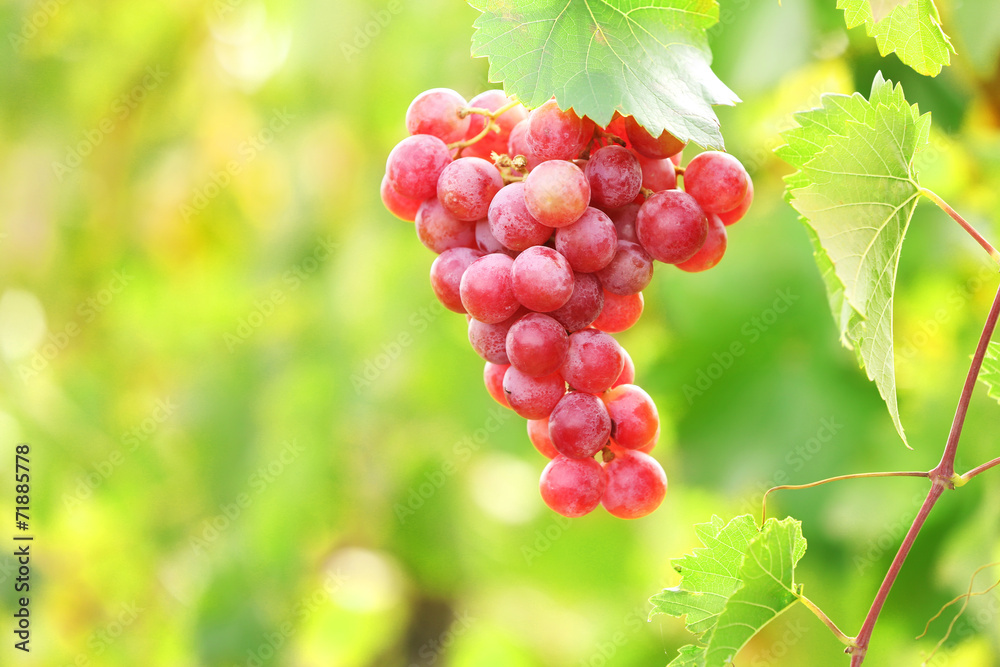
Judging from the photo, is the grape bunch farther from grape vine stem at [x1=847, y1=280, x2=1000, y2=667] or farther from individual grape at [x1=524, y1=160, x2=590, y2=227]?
grape vine stem at [x1=847, y1=280, x2=1000, y2=667]

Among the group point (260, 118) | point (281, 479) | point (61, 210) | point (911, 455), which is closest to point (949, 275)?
point (911, 455)

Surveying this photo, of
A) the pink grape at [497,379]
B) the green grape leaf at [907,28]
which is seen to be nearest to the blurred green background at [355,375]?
the green grape leaf at [907,28]

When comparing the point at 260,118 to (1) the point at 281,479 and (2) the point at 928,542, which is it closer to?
(1) the point at 281,479

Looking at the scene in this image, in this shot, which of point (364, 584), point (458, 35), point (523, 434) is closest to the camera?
point (458, 35)

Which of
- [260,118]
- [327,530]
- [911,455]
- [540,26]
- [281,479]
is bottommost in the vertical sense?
[911,455]

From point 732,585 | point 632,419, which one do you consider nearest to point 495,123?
point 632,419

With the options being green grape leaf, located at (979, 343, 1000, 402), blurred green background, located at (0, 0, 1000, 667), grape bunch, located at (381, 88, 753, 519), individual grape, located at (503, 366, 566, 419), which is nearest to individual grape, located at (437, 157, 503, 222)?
grape bunch, located at (381, 88, 753, 519)

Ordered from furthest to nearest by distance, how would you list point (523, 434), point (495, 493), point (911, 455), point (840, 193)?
point (495, 493) → point (523, 434) → point (911, 455) → point (840, 193)
